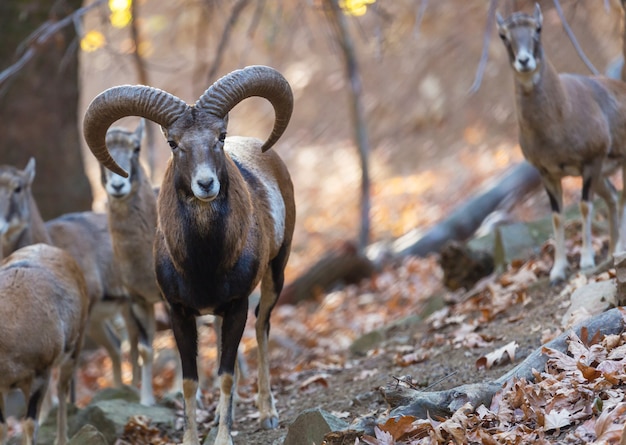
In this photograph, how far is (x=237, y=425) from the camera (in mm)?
8289

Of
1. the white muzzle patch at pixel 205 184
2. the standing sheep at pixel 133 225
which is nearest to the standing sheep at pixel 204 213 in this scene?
the white muzzle patch at pixel 205 184

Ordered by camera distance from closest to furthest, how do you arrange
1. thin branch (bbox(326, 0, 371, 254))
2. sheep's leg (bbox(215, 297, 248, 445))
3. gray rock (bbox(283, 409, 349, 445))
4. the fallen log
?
1. gray rock (bbox(283, 409, 349, 445))
2. sheep's leg (bbox(215, 297, 248, 445))
3. the fallen log
4. thin branch (bbox(326, 0, 371, 254))

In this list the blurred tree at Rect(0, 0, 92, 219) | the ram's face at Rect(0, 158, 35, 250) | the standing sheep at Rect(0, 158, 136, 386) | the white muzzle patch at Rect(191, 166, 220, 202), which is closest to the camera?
the white muzzle patch at Rect(191, 166, 220, 202)

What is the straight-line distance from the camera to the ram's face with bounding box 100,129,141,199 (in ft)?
33.7

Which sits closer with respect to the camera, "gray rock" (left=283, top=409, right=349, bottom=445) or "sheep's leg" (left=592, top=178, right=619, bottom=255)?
"gray rock" (left=283, top=409, right=349, bottom=445)

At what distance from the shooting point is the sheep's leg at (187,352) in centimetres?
730

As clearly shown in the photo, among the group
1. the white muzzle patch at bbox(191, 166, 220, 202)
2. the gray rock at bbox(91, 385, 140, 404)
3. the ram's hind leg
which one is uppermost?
the white muzzle patch at bbox(191, 166, 220, 202)

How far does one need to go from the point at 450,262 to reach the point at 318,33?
1892 cm

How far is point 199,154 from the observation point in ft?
22.0

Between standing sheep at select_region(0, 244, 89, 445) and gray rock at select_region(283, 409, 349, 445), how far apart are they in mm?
2816

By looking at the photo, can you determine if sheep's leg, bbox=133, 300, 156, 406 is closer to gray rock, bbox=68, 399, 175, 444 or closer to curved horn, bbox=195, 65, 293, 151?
gray rock, bbox=68, 399, 175, 444

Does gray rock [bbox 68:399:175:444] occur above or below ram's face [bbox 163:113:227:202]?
below

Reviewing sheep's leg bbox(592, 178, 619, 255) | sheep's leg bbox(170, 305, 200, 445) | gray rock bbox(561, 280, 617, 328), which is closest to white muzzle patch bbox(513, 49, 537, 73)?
sheep's leg bbox(592, 178, 619, 255)

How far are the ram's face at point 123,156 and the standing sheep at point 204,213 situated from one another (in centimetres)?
255
